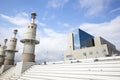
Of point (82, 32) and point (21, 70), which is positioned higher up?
point (82, 32)

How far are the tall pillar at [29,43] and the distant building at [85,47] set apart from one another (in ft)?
107

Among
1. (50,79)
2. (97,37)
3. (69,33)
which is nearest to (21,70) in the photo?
(50,79)

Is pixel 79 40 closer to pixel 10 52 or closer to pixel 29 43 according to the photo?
pixel 10 52

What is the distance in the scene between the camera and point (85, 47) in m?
55.3

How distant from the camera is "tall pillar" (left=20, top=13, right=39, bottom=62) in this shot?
2039cm

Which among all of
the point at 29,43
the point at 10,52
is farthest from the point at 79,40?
the point at 29,43

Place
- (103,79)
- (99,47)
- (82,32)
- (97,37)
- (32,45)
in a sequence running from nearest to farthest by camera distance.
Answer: (103,79), (32,45), (99,47), (97,37), (82,32)

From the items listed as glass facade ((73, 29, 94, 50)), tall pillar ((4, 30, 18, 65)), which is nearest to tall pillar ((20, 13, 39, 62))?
tall pillar ((4, 30, 18, 65))

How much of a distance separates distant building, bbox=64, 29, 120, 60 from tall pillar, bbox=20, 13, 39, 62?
3255cm

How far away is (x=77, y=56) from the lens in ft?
176

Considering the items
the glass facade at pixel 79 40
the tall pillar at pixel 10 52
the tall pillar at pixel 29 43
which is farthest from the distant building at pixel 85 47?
the tall pillar at pixel 29 43

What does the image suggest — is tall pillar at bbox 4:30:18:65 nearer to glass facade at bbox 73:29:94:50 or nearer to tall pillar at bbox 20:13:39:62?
tall pillar at bbox 20:13:39:62

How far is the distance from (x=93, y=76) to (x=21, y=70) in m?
13.5

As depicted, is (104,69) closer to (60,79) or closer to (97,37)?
(60,79)
